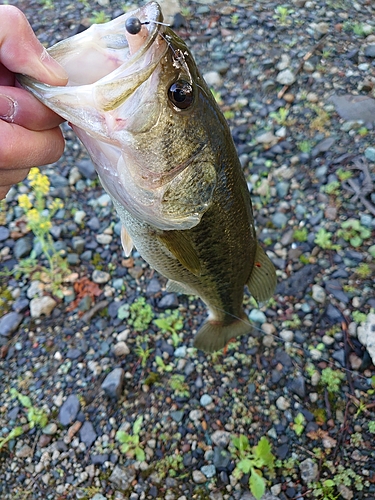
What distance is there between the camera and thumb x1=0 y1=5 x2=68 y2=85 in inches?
49.8

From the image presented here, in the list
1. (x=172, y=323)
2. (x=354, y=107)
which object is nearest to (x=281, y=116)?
(x=354, y=107)

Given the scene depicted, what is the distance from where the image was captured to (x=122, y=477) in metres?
2.43

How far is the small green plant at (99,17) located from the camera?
4438 mm

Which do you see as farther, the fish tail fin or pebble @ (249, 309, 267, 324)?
pebble @ (249, 309, 267, 324)

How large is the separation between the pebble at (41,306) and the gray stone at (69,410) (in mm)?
579

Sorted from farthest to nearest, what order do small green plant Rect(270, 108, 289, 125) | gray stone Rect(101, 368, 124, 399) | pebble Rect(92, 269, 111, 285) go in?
small green plant Rect(270, 108, 289, 125), pebble Rect(92, 269, 111, 285), gray stone Rect(101, 368, 124, 399)

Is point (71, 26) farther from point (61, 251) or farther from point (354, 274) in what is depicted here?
point (354, 274)

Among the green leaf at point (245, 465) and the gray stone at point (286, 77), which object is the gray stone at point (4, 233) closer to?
the green leaf at point (245, 465)

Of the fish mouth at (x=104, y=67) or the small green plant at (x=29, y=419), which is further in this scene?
the small green plant at (x=29, y=419)

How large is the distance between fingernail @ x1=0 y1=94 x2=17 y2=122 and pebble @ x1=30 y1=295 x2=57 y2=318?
5.78 feet

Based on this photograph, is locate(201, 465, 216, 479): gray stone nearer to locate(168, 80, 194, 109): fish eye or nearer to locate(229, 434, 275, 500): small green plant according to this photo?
locate(229, 434, 275, 500): small green plant

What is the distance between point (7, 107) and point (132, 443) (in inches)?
75.5

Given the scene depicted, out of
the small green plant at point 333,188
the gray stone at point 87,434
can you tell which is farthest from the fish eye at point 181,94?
the small green plant at point 333,188

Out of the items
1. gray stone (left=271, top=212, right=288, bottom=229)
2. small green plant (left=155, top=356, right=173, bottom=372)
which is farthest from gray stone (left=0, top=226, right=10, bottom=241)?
gray stone (left=271, top=212, right=288, bottom=229)
